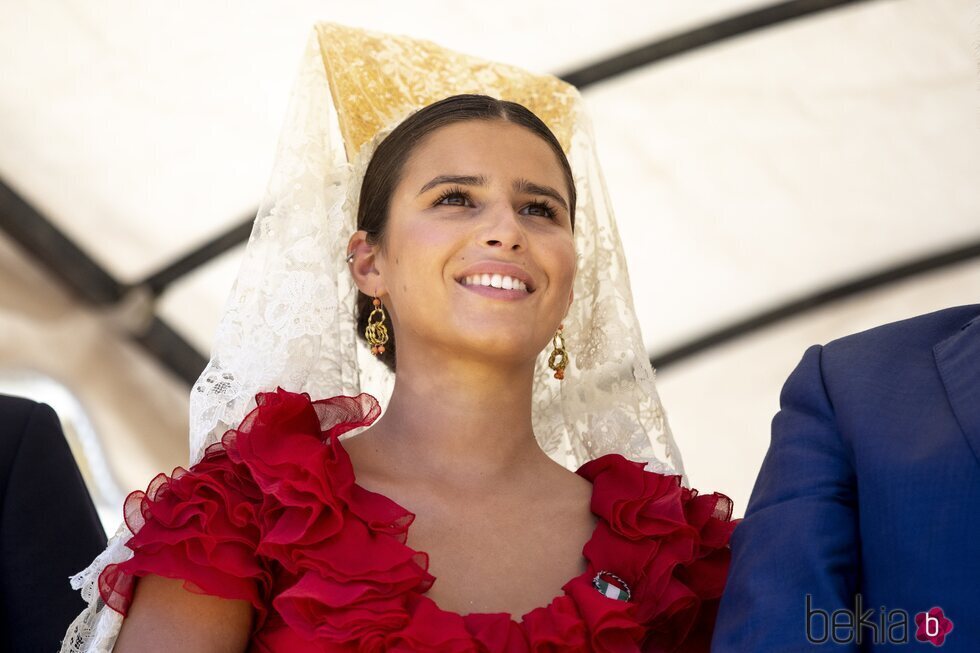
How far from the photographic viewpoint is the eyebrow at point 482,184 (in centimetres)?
288

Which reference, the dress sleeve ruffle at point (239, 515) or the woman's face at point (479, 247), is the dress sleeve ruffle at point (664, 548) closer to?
the woman's face at point (479, 247)

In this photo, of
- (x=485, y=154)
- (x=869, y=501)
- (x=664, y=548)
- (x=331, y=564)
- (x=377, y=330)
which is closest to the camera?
(x=869, y=501)

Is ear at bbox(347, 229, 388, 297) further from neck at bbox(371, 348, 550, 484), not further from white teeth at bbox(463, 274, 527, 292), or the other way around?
white teeth at bbox(463, 274, 527, 292)

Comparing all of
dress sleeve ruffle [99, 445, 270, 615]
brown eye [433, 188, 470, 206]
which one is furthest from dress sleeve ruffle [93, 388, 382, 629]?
brown eye [433, 188, 470, 206]

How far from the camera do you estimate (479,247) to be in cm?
275

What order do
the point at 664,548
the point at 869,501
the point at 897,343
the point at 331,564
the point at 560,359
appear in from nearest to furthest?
the point at 869,501
the point at 897,343
the point at 331,564
the point at 664,548
the point at 560,359

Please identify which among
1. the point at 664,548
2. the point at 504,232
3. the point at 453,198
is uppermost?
the point at 453,198

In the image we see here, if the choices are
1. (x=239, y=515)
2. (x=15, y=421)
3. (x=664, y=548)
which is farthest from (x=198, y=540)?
(x=664, y=548)

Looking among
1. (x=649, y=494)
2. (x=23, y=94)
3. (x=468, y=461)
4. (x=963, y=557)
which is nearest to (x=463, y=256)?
(x=468, y=461)

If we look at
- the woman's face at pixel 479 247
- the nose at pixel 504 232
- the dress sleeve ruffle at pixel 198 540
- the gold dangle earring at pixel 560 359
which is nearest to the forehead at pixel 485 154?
the woman's face at pixel 479 247

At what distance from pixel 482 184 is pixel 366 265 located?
13.7 inches

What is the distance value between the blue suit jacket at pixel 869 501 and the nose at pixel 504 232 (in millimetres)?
739

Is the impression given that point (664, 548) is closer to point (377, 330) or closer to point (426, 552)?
point (426, 552)

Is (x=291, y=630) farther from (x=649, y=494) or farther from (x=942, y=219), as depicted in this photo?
(x=942, y=219)
